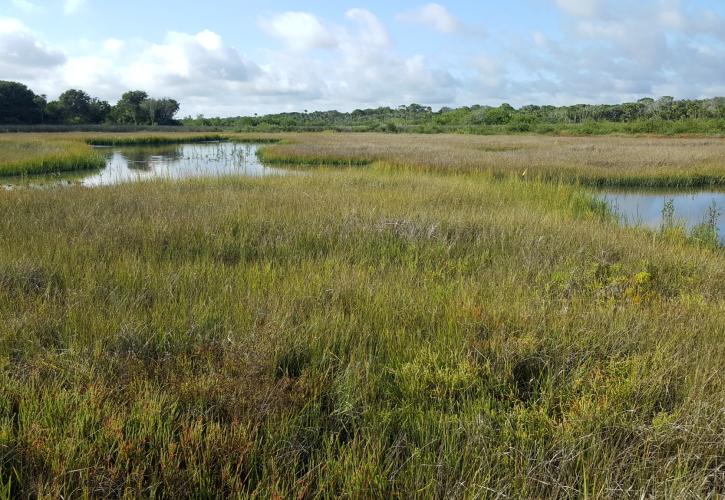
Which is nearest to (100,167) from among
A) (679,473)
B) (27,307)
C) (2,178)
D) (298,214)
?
(2,178)

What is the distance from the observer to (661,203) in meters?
13.7

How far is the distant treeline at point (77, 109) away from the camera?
4759 centimetres

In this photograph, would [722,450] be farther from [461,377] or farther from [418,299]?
[418,299]

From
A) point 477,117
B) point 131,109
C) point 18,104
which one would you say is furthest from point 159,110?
point 477,117

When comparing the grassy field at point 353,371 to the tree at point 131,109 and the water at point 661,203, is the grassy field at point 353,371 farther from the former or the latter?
the tree at point 131,109

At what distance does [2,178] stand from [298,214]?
12.7 metres

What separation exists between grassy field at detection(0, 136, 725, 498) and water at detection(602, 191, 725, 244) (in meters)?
6.49

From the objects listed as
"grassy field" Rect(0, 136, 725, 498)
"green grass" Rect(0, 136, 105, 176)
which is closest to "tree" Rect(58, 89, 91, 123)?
"green grass" Rect(0, 136, 105, 176)

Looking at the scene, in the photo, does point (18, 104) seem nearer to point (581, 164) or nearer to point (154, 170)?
point (154, 170)

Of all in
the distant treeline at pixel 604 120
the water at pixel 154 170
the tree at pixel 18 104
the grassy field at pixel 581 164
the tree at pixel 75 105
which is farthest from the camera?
the tree at pixel 75 105

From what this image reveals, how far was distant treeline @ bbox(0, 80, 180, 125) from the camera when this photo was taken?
156 feet

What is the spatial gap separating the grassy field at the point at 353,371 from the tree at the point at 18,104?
51472mm

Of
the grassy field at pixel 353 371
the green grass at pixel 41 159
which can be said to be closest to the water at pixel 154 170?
the green grass at pixel 41 159

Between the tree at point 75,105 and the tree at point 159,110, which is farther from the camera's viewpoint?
the tree at point 159,110
